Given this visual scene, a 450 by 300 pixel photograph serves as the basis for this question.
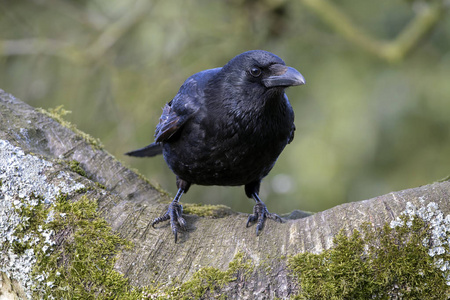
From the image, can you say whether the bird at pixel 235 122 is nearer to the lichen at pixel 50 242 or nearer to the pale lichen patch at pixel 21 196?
the lichen at pixel 50 242

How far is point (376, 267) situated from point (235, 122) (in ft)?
4.59

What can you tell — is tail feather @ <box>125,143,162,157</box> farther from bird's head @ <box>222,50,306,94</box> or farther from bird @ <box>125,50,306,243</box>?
bird's head @ <box>222,50,306,94</box>

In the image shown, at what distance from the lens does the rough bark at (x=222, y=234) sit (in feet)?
7.56

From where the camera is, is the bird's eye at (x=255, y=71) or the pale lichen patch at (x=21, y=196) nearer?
the pale lichen patch at (x=21, y=196)

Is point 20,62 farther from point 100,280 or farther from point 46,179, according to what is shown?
point 100,280

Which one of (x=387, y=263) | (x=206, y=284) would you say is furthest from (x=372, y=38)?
(x=206, y=284)

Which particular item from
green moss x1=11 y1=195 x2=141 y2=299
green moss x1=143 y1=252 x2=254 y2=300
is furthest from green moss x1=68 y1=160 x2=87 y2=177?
green moss x1=143 y1=252 x2=254 y2=300

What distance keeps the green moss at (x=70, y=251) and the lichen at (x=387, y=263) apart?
34.6 inches

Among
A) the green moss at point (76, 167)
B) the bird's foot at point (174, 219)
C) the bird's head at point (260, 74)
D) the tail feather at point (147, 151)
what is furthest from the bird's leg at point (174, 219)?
the tail feather at point (147, 151)

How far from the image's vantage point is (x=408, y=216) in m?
2.25

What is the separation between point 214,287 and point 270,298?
0.27 m

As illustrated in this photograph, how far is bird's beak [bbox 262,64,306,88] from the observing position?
307 centimetres

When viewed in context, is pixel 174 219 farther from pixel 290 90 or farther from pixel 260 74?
pixel 290 90

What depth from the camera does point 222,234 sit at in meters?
2.65
